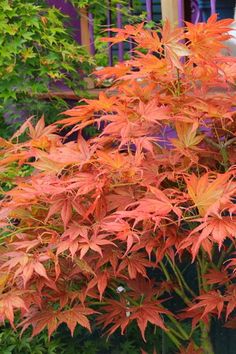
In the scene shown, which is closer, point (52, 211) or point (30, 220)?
point (52, 211)

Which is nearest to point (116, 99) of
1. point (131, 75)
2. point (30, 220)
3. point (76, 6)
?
point (131, 75)

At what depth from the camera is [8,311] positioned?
240cm

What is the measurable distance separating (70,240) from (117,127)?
1.55ft

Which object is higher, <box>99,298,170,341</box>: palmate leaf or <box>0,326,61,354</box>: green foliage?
<box>99,298,170,341</box>: palmate leaf

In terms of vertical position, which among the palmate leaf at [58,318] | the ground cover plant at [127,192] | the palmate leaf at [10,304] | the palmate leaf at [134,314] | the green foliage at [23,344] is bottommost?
the green foliage at [23,344]

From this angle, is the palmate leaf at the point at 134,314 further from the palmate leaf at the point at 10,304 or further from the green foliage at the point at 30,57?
the green foliage at the point at 30,57

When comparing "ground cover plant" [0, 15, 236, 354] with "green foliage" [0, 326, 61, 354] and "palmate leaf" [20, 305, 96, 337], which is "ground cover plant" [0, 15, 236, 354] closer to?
"palmate leaf" [20, 305, 96, 337]

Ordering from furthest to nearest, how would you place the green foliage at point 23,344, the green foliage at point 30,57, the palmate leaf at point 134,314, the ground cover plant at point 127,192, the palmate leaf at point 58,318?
the green foliage at point 30,57 < the green foliage at point 23,344 < the palmate leaf at point 134,314 < the palmate leaf at point 58,318 < the ground cover plant at point 127,192

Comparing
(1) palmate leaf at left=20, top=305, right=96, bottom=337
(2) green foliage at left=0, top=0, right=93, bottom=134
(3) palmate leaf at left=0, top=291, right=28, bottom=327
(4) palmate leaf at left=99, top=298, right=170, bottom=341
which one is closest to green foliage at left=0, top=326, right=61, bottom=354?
(4) palmate leaf at left=99, top=298, right=170, bottom=341

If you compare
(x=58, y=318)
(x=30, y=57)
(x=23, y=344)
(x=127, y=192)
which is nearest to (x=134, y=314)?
(x=58, y=318)

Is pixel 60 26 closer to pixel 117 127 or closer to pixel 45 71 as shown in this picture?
pixel 45 71

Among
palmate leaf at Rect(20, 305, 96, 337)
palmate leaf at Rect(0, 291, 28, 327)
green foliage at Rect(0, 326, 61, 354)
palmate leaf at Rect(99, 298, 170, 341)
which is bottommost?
green foliage at Rect(0, 326, 61, 354)

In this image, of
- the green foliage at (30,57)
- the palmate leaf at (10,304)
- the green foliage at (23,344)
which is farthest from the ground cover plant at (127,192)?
the green foliage at (30,57)

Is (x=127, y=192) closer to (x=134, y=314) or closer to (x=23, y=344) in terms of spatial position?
(x=134, y=314)
